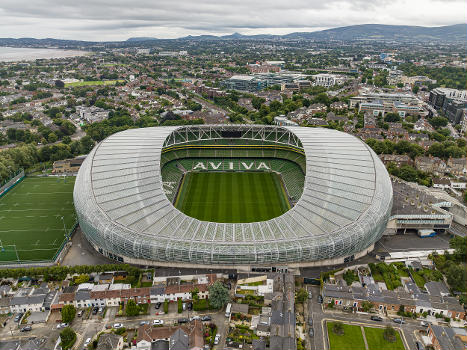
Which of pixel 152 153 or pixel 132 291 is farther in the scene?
pixel 152 153

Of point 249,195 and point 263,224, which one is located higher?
point 263,224

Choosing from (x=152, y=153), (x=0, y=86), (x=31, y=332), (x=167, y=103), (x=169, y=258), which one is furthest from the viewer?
(x=0, y=86)

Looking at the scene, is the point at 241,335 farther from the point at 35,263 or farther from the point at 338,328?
the point at 35,263

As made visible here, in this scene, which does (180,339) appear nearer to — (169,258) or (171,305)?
(171,305)

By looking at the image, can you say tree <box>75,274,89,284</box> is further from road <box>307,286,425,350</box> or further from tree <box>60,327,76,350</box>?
road <box>307,286,425,350</box>

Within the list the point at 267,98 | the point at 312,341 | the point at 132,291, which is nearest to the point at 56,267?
the point at 132,291

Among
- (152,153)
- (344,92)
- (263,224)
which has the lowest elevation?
(344,92)

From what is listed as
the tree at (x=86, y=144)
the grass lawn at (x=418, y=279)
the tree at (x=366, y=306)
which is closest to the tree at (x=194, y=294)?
the tree at (x=366, y=306)
